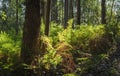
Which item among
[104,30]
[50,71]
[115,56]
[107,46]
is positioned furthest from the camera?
[104,30]

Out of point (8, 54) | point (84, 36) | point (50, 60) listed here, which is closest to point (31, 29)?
point (8, 54)

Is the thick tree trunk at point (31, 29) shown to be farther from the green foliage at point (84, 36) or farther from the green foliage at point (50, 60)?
the green foliage at point (84, 36)

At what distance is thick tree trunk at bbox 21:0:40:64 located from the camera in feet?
27.5

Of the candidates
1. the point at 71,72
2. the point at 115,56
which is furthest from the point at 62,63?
the point at 115,56

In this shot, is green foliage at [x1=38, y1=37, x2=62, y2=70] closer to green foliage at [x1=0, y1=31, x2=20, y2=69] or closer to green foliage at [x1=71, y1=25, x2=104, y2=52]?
green foliage at [x1=0, y1=31, x2=20, y2=69]

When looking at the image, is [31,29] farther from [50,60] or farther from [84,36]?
[84,36]

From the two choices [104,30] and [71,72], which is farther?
[104,30]

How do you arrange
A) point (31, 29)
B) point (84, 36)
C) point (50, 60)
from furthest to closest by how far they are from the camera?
point (84, 36), point (31, 29), point (50, 60)

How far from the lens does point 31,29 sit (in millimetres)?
8492

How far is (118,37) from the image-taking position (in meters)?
12.9

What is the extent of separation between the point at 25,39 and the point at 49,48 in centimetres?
78

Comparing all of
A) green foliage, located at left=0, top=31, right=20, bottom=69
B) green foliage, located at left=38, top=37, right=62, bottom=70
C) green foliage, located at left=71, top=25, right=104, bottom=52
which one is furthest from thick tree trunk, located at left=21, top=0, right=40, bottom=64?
green foliage, located at left=71, top=25, right=104, bottom=52

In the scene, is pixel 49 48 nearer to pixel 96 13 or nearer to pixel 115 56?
pixel 115 56

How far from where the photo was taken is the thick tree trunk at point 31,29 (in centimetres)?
837
